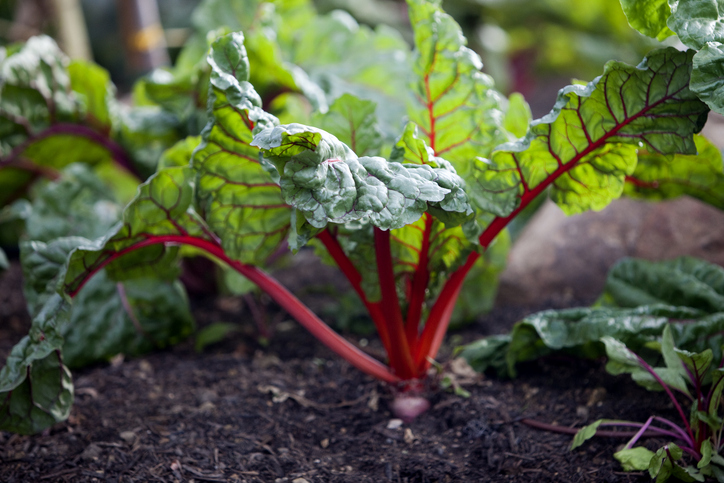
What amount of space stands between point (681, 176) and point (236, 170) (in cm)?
132

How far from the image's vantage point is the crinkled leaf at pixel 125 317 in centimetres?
184

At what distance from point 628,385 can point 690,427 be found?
0.88 feet

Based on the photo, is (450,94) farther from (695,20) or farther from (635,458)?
(635,458)

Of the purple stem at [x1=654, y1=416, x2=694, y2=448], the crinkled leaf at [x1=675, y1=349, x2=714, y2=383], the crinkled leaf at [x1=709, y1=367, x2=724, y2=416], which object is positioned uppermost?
the crinkled leaf at [x1=675, y1=349, x2=714, y2=383]

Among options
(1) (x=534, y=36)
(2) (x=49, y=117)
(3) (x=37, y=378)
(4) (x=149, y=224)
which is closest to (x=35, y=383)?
(3) (x=37, y=378)

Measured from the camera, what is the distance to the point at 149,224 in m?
1.44

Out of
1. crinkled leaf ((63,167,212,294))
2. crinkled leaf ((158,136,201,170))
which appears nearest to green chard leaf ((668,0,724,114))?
crinkled leaf ((63,167,212,294))

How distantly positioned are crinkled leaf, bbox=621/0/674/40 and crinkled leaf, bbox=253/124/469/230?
0.65 metres

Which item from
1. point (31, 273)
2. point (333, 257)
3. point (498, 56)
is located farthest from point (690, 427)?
point (498, 56)

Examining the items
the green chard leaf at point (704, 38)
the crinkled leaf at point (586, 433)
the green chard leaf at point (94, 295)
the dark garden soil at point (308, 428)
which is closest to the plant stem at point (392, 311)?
the dark garden soil at point (308, 428)

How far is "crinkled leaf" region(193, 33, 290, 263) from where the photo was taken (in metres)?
1.28

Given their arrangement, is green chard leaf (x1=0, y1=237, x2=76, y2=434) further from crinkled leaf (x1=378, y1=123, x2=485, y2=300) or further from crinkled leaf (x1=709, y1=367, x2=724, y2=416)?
crinkled leaf (x1=709, y1=367, x2=724, y2=416)

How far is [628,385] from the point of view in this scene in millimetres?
1592

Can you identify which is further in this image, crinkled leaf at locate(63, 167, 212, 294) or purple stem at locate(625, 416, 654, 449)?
crinkled leaf at locate(63, 167, 212, 294)
